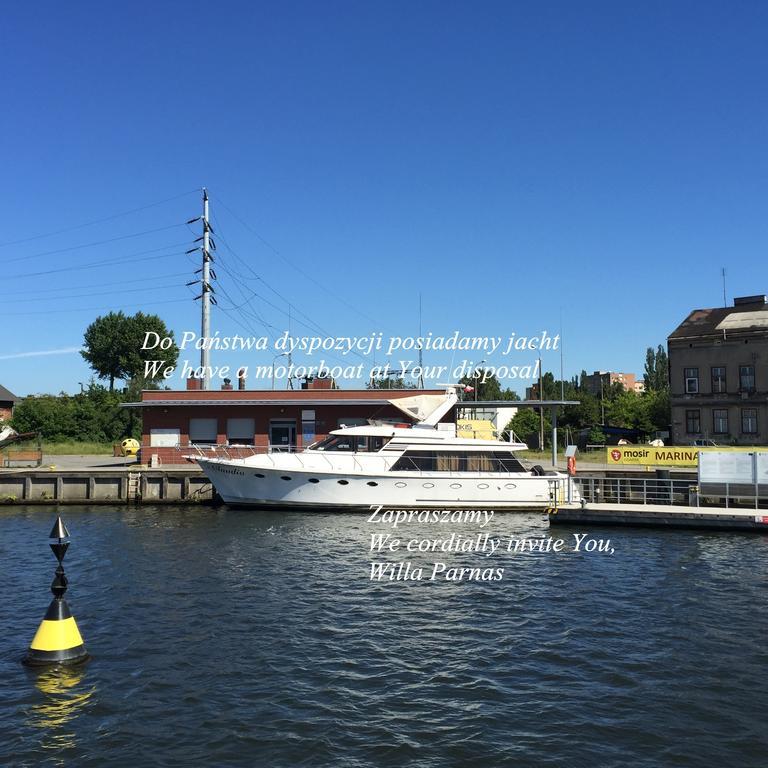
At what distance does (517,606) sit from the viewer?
43.8 feet

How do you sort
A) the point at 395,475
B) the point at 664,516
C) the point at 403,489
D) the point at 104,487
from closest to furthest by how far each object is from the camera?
the point at 664,516, the point at 395,475, the point at 403,489, the point at 104,487

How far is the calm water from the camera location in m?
7.75

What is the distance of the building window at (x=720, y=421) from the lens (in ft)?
142

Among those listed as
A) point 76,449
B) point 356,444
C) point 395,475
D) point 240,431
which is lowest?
point 395,475

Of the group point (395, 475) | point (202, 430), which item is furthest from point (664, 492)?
point (202, 430)

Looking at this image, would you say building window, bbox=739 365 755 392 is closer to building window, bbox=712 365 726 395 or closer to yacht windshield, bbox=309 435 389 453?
building window, bbox=712 365 726 395

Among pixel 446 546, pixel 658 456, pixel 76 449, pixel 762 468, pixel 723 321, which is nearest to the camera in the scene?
pixel 446 546

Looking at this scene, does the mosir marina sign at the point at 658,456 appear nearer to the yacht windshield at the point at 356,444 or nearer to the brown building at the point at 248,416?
the brown building at the point at 248,416

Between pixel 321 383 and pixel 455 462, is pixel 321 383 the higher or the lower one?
the higher one

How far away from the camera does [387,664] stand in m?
10.2

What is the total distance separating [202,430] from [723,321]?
35190 mm

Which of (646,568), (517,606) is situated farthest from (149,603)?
(646,568)

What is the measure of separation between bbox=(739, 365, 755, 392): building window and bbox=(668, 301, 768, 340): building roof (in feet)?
8.13

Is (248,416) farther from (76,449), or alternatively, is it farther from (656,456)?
(76,449)
